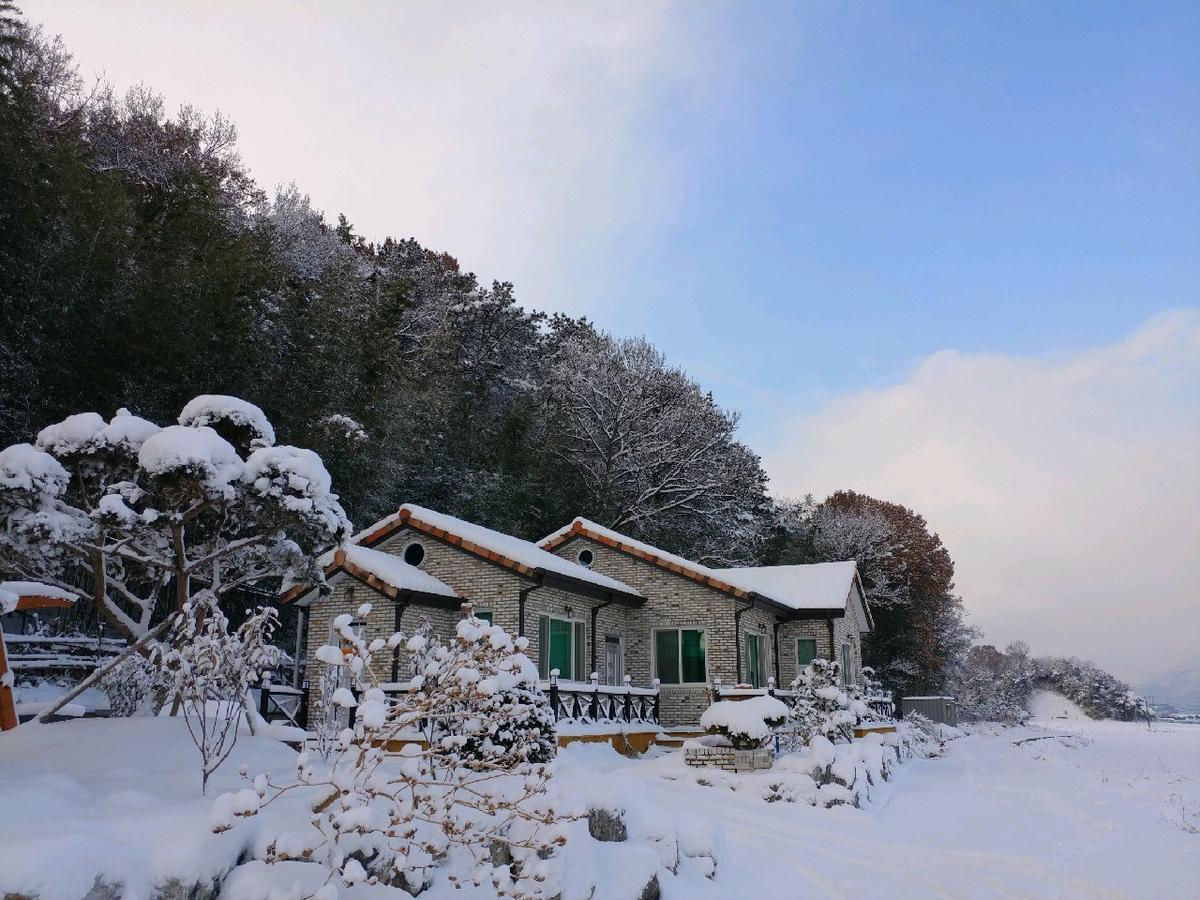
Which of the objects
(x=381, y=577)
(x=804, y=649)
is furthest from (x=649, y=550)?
(x=381, y=577)

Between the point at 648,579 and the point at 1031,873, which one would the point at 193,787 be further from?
the point at 648,579

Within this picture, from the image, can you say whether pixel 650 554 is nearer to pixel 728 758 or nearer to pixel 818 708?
pixel 818 708

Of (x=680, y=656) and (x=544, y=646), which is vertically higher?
(x=544, y=646)

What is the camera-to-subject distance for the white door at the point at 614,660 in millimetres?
20248

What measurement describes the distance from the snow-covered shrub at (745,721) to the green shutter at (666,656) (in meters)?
7.13

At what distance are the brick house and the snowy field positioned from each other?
3726mm

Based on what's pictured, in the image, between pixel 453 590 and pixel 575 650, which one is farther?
pixel 575 650

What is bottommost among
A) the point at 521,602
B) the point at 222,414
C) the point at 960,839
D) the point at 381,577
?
the point at 960,839

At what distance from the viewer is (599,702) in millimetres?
16891

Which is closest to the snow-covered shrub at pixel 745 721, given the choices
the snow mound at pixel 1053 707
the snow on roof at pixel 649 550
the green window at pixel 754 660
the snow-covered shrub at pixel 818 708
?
the snow-covered shrub at pixel 818 708

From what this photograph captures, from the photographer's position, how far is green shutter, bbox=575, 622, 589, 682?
19.0 metres

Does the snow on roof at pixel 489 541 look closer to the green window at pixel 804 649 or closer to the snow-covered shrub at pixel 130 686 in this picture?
the green window at pixel 804 649

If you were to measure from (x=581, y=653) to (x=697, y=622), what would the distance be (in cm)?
340

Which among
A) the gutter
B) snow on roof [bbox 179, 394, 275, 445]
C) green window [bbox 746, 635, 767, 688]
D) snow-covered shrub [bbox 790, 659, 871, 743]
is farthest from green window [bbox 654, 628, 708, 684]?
snow on roof [bbox 179, 394, 275, 445]
